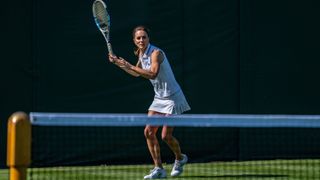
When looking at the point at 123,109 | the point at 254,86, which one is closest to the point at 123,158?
the point at 123,109

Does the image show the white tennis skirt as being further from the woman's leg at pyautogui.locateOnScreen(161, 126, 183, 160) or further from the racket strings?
the racket strings

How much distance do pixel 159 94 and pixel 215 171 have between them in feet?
4.49

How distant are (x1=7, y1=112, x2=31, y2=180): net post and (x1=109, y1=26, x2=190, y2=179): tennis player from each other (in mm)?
4349

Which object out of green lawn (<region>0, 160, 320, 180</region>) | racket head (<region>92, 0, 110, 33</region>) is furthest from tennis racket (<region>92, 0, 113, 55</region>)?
green lawn (<region>0, 160, 320, 180</region>)

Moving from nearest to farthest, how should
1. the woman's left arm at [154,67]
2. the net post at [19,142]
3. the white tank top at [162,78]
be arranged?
the net post at [19,142], the woman's left arm at [154,67], the white tank top at [162,78]

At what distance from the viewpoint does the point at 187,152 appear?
11109mm

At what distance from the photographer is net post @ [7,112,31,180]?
4383mm

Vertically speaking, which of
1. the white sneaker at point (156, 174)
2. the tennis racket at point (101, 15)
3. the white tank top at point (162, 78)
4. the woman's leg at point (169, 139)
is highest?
the tennis racket at point (101, 15)

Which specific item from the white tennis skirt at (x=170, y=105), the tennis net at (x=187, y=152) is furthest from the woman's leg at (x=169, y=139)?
the tennis net at (x=187, y=152)

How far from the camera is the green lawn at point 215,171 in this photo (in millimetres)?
9062

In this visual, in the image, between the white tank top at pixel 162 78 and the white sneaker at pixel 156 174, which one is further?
the white tank top at pixel 162 78

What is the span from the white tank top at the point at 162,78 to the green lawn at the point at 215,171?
92 cm

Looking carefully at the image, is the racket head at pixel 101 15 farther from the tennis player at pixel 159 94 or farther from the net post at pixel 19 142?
the net post at pixel 19 142

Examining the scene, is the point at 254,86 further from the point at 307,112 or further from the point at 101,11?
the point at 101,11
